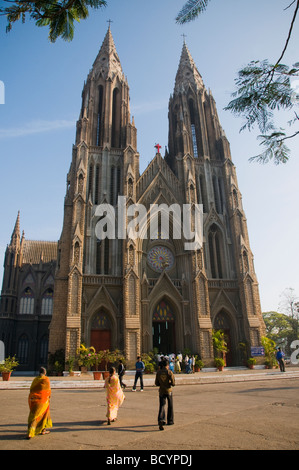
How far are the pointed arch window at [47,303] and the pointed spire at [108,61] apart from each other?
91.4 ft

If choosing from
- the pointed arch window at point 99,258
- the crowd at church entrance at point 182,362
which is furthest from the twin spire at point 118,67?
the crowd at church entrance at point 182,362

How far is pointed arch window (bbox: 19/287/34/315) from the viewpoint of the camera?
42606 millimetres

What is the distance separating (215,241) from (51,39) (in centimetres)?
2846

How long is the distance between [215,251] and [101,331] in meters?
12.8

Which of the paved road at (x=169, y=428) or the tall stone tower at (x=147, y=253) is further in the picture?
the tall stone tower at (x=147, y=253)

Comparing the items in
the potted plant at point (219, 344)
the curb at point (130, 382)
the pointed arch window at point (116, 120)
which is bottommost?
the curb at point (130, 382)

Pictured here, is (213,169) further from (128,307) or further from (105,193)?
(128,307)

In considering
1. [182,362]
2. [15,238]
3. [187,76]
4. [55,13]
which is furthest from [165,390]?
[15,238]

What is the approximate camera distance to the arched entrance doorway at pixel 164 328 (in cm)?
2886

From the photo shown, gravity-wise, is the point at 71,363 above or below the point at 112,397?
above

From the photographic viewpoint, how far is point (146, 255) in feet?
100

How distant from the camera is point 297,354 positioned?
4125 cm

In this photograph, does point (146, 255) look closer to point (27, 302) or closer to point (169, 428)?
point (27, 302)

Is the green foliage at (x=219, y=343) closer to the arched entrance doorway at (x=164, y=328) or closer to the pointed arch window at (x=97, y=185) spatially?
the arched entrance doorway at (x=164, y=328)
